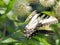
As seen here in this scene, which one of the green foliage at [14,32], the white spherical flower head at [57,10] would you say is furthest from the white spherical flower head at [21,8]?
the white spherical flower head at [57,10]

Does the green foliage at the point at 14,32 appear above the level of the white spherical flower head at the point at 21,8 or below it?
below

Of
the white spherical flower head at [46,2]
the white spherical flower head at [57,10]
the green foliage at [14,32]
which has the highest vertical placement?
the white spherical flower head at [46,2]

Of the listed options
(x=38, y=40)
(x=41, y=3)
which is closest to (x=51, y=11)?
(x=41, y=3)

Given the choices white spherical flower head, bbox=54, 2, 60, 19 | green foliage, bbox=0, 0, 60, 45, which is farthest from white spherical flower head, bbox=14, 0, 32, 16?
white spherical flower head, bbox=54, 2, 60, 19

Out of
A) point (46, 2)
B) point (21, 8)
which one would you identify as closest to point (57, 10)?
point (46, 2)

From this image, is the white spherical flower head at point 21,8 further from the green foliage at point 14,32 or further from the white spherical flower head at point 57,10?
the white spherical flower head at point 57,10

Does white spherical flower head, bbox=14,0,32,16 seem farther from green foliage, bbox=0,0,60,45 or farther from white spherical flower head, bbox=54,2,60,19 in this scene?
white spherical flower head, bbox=54,2,60,19

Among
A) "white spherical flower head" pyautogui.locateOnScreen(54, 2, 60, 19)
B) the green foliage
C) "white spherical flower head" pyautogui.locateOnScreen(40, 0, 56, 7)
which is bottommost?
the green foliage
